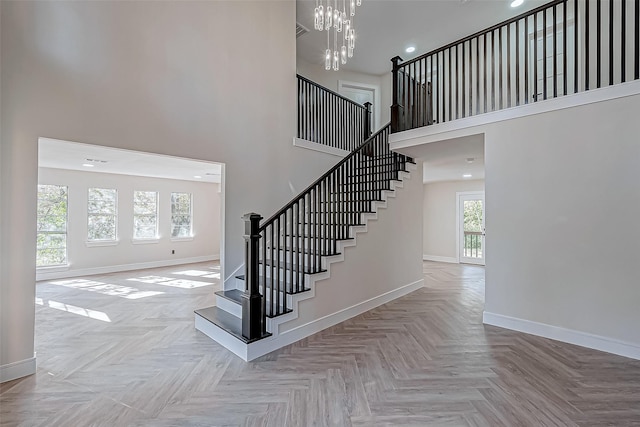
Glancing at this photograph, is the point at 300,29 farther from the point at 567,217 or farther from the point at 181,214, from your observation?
the point at 181,214

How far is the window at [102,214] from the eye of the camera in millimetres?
6758

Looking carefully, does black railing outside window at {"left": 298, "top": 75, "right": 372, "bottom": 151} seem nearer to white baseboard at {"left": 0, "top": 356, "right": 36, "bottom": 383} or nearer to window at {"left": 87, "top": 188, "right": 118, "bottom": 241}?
white baseboard at {"left": 0, "top": 356, "right": 36, "bottom": 383}

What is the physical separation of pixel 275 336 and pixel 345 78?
6.35 m

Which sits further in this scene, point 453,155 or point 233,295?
point 453,155

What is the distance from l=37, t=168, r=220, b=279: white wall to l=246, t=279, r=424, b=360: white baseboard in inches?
234

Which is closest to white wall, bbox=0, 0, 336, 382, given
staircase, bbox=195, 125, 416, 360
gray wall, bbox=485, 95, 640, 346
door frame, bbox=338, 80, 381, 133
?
staircase, bbox=195, 125, 416, 360

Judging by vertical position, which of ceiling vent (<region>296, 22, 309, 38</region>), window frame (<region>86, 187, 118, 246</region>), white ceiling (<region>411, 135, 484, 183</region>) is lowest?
window frame (<region>86, 187, 118, 246</region>)

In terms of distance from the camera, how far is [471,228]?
26.9ft

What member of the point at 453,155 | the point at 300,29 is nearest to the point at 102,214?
the point at 300,29

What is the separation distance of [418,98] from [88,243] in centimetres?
750

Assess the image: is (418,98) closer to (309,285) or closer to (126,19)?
(309,285)

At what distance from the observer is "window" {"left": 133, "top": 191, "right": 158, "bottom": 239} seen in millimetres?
7508

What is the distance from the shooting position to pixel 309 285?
3340 millimetres

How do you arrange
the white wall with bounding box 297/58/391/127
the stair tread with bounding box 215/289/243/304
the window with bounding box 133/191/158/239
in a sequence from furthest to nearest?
1. the window with bounding box 133/191/158/239
2. the white wall with bounding box 297/58/391/127
3. the stair tread with bounding box 215/289/243/304
